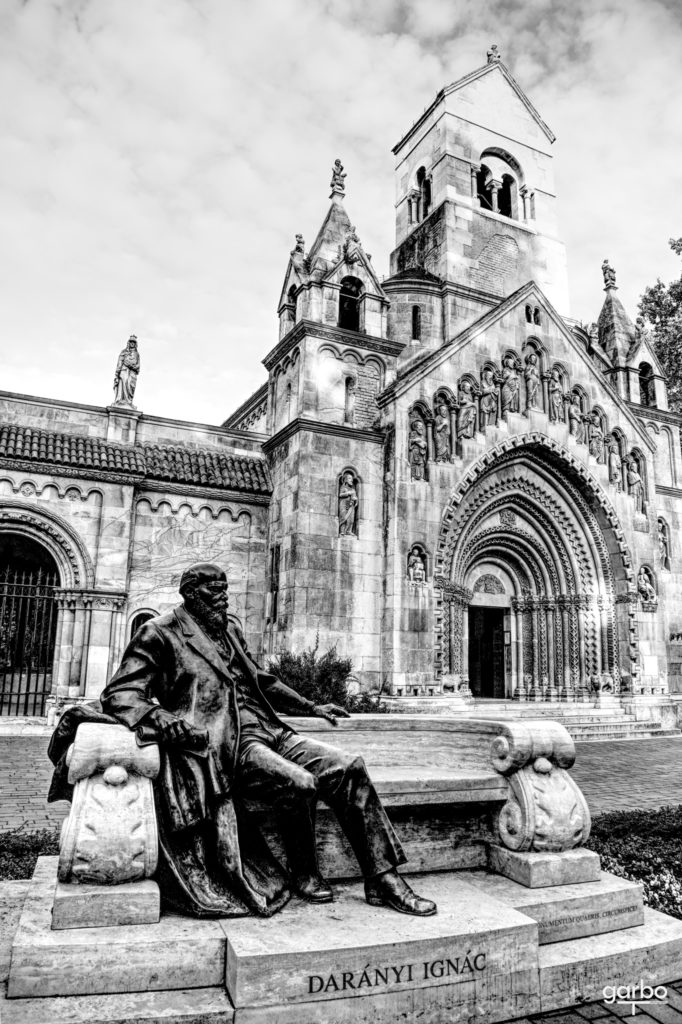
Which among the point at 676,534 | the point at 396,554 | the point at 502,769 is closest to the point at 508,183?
the point at 676,534

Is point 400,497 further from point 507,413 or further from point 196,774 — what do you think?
point 196,774

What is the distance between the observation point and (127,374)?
17.9m

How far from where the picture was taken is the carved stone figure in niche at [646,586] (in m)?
19.8

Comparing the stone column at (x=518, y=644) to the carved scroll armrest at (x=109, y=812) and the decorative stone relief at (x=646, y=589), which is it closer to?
the decorative stone relief at (x=646, y=589)

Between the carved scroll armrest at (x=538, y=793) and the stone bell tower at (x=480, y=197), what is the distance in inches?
708

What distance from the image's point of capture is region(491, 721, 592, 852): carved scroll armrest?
487 cm

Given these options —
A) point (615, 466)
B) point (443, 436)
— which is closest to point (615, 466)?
point (615, 466)

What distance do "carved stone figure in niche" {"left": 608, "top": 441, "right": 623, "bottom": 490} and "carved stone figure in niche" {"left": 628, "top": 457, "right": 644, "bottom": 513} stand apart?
1.07ft

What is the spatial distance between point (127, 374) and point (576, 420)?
11.9 meters

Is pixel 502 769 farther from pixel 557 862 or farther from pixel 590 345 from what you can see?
pixel 590 345

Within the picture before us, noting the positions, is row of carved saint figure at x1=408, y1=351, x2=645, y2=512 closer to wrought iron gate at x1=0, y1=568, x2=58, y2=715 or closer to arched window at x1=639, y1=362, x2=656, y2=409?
arched window at x1=639, y1=362, x2=656, y2=409

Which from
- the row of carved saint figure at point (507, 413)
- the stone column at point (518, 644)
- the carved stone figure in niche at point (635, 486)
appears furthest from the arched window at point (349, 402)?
the carved stone figure in niche at point (635, 486)

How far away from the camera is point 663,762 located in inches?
528

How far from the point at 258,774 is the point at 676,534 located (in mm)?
22043
